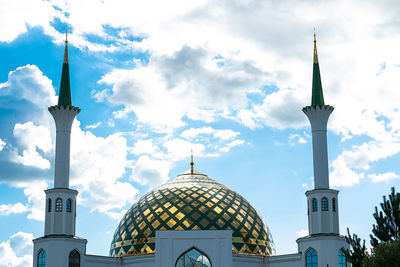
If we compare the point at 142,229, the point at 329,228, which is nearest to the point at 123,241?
the point at 142,229

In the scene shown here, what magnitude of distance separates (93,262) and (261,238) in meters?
7.94

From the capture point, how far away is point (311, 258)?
29.5m

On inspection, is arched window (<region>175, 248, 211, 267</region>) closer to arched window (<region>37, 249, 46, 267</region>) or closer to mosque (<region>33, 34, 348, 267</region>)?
mosque (<region>33, 34, 348, 267</region>)

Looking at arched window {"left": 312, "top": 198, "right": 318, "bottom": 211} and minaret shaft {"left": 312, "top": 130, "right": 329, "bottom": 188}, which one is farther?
minaret shaft {"left": 312, "top": 130, "right": 329, "bottom": 188}

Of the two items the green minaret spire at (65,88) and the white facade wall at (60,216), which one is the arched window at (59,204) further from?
the green minaret spire at (65,88)

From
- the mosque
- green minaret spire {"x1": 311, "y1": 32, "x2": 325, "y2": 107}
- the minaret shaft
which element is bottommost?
the mosque

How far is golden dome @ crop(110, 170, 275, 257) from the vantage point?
32344mm

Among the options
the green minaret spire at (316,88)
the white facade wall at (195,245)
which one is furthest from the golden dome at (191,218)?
the green minaret spire at (316,88)

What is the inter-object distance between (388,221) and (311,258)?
994 centimetres

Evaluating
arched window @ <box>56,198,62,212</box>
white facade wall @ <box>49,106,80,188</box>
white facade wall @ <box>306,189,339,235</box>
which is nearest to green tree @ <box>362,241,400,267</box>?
white facade wall @ <box>306,189,339,235</box>

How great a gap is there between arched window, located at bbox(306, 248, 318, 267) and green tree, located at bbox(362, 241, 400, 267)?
10547 mm

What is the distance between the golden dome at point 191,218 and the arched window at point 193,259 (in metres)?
2.46

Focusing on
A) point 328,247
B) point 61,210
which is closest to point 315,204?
point 328,247

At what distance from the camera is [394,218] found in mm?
19938
